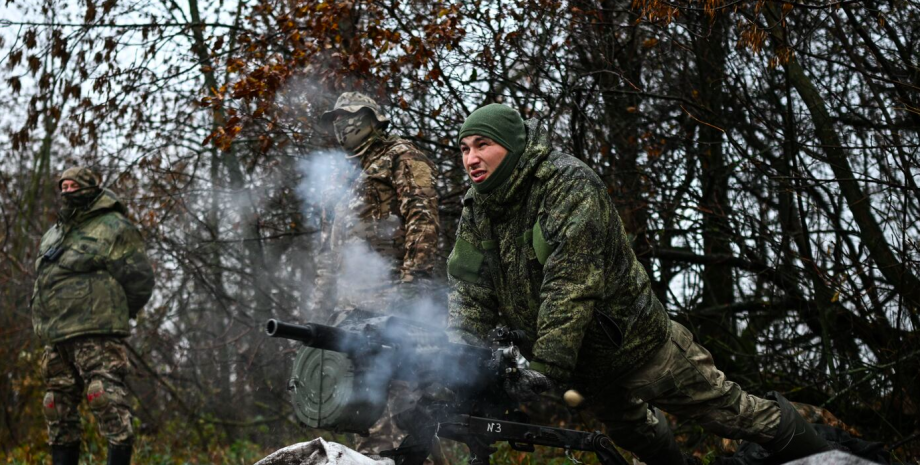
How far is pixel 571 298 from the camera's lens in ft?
11.8

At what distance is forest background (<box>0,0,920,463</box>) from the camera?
6.23 m

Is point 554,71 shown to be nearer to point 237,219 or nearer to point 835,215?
point 835,215

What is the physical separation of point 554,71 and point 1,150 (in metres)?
9.15

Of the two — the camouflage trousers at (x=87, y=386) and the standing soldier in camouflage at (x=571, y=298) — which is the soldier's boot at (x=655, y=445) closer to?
the standing soldier in camouflage at (x=571, y=298)

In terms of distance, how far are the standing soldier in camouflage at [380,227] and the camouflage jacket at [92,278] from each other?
175 cm

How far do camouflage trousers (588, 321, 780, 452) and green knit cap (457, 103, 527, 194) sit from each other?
1062 mm

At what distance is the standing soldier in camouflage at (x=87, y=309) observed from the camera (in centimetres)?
648

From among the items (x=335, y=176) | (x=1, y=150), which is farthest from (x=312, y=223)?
(x=1, y=150)

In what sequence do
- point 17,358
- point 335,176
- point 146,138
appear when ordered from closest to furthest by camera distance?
point 335,176 < point 146,138 < point 17,358

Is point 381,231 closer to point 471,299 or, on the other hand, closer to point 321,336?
point 471,299

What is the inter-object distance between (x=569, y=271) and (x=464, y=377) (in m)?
0.61

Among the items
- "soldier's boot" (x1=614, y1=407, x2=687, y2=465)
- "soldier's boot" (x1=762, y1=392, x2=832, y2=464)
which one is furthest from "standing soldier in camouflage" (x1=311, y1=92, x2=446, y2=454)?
"soldier's boot" (x1=762, y1=392, x2=832, y2=464)

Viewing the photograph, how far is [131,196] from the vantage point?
9.52 m

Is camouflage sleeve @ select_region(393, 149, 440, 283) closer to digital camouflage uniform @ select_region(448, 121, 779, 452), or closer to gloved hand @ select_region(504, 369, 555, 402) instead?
digital camouflage uniform @ select_region(448, 121, 779, 452)
